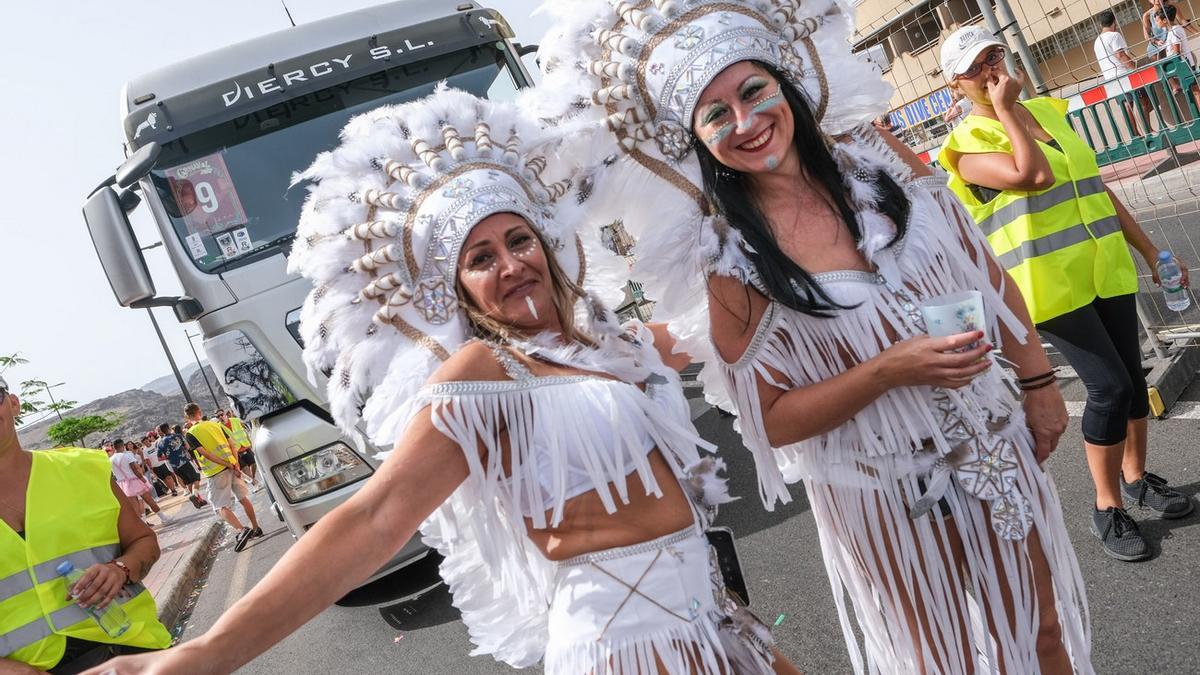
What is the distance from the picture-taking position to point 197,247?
4.57 m

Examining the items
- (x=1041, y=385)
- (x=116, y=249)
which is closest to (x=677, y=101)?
(x=1041, y=385)

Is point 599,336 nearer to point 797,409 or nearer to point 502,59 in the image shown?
point 797,409

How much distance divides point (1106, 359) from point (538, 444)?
80.3 inches

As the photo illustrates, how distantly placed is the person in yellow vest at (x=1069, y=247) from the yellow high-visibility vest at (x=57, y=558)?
320 cm

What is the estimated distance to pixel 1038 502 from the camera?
1.94 meters

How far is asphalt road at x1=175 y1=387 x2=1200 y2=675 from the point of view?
2.52 metres

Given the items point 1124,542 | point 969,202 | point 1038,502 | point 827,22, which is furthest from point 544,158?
point 1124,542

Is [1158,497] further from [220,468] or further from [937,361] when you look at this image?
[220,468]

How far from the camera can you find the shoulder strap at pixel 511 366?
5.58 feet

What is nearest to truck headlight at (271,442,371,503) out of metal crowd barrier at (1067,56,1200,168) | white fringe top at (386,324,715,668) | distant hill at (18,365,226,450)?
white fringe top at (386,324,715,668)

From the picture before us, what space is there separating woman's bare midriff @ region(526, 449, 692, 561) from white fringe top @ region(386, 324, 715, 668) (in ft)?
0.07

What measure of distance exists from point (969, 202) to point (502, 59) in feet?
9.93

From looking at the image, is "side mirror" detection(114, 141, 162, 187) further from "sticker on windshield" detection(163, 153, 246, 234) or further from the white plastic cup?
the white plastic cup

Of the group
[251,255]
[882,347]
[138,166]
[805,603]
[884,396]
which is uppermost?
[138,166]
